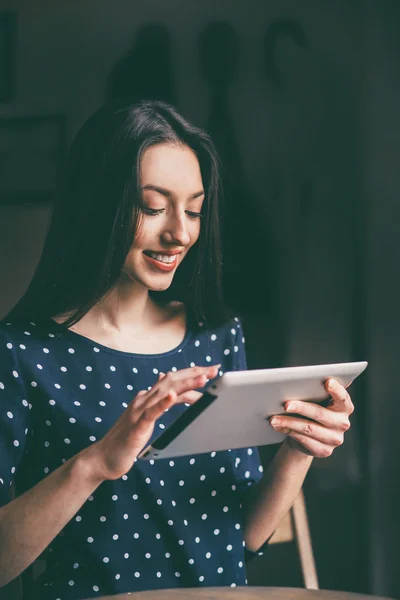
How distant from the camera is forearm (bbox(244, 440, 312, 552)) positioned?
46.3 inches

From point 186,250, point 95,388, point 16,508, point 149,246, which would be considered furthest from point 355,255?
point 16,508

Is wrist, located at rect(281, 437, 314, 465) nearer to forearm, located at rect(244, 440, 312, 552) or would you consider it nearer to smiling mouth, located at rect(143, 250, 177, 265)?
forearm, located at rect(244, 440, 312, 552)

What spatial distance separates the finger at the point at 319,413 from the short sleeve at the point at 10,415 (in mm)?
418

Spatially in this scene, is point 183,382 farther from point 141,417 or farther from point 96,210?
point 96,210

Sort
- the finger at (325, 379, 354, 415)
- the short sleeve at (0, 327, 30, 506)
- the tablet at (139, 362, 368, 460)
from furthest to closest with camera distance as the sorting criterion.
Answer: the short sleeve at (0, 327, 30, 506), the finger at (325, 379, 354, 415), the tablet at (139, 362, 368, 460)

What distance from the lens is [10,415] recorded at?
3.52 feet

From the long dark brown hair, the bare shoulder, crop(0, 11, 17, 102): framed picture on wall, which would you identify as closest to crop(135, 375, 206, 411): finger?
the long dark brown hair

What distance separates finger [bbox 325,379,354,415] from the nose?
0.37 meters

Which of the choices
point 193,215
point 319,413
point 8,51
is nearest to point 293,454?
point 319,413

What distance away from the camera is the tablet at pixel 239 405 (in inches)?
32.1

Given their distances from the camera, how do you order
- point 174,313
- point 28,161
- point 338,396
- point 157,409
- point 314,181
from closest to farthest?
point 157,409 < point 338,396 < point 174,313 < point 28,161 < point 314,181

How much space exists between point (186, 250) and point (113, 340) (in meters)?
0.20

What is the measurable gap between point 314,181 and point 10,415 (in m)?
0.92

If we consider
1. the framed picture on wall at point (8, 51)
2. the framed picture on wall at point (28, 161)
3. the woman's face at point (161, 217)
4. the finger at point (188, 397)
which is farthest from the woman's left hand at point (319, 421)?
the framed picture on wall at point (8, 51)
